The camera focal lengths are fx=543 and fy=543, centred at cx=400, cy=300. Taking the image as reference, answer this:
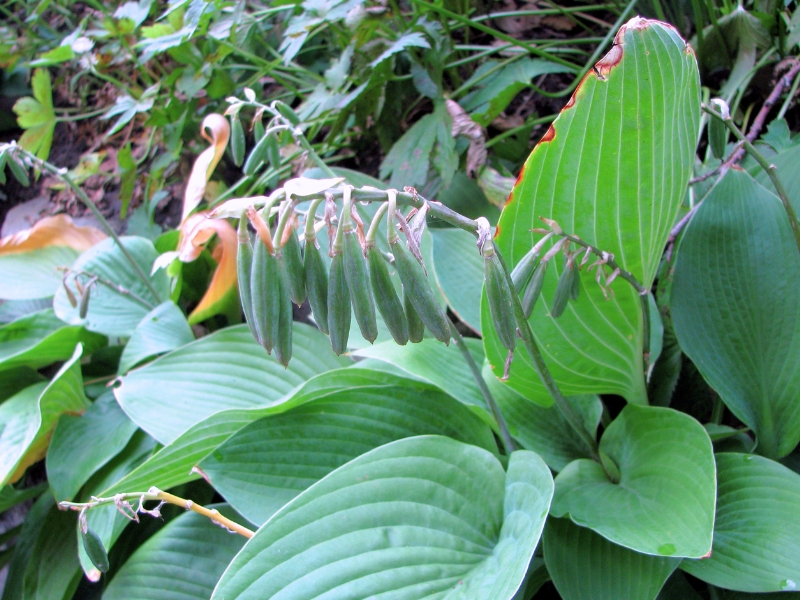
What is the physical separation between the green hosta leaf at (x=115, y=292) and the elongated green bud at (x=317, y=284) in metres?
1.07

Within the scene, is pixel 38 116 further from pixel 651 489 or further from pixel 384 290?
pixel 651 489

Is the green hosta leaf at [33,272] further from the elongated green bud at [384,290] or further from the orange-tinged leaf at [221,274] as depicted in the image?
the elongated green bud at [384,290]

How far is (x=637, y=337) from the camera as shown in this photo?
787mm

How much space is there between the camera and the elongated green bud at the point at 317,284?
52 cm

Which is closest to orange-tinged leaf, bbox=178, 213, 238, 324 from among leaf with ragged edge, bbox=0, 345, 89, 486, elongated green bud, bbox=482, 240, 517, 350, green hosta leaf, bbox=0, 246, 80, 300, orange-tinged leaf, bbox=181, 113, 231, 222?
orange-tinged leaf, bbox=181, 113, 231, 222

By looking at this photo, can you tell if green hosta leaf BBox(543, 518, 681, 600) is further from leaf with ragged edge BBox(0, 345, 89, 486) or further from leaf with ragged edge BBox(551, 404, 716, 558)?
leaf with ragged edge BBox(0, 345, 89, 486)

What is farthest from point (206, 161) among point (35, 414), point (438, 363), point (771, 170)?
point (771, 170)

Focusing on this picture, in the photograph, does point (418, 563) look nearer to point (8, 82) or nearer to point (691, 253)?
point (691, 253)

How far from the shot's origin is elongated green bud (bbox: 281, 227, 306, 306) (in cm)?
49

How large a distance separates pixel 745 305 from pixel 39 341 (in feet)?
5.02

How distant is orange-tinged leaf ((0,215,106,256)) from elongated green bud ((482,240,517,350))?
5.12 feet

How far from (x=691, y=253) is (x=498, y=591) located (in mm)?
586

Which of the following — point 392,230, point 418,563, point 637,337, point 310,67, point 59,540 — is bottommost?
point 59,540

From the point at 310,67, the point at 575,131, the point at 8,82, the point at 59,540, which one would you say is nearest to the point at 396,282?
the point at 575,131
